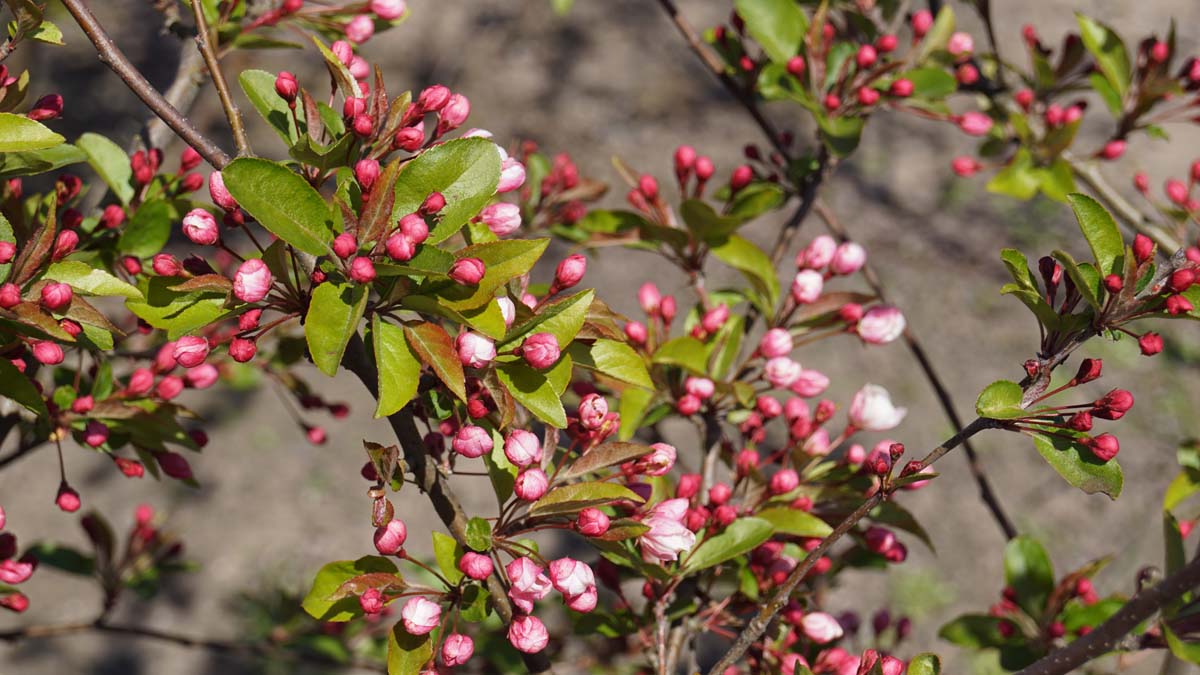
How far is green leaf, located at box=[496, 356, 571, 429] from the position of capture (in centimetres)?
95

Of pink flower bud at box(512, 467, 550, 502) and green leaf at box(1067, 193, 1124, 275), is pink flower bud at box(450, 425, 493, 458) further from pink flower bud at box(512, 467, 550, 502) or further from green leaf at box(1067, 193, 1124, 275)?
green leaf at box(1067, 193, 1124, 275)

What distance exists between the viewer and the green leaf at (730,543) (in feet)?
3.79

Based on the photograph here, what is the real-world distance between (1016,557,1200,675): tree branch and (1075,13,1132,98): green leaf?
4.11 ft

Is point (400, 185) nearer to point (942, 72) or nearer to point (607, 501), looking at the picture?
point (607, 501)

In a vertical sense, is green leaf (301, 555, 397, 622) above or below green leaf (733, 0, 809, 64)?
below

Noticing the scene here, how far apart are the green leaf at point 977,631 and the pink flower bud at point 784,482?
459mm

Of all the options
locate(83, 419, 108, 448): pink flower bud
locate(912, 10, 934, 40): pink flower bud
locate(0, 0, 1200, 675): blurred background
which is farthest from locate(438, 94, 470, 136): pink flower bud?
locate(0, 0, 1200, 675): blurred background

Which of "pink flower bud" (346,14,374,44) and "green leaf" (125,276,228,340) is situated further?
"pink flower bud" (346,14,374,44)

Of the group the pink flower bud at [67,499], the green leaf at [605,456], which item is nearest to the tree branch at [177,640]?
the pink flower bud at [67,499]

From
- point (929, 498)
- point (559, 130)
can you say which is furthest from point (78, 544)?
point (929, 498)

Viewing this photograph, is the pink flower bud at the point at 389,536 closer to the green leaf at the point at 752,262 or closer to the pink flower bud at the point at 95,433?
the pink flower bud at the point at 95,433

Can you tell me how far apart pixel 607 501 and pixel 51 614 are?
3.01m

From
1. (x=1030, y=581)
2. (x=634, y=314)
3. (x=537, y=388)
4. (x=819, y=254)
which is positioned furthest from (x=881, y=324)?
(x=634, y=314)

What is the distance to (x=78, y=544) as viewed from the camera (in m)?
3.44
